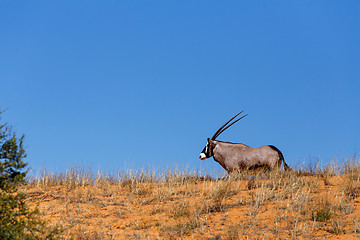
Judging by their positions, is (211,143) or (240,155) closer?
(240,155)

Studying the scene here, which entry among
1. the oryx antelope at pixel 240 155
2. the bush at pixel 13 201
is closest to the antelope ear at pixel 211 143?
the oryx antelope at pixel 240 155

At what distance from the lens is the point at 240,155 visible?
14797 mm

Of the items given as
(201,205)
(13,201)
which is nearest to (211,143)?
(201,205)

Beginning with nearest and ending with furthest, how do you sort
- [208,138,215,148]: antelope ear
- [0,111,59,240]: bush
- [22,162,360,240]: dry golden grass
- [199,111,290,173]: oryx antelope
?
[0,111,59,240]: bush → [22,162,360,240]: dry golden grass → [199,111,290,173]: oryx antelope → [208,138,215,148]: antelope ear

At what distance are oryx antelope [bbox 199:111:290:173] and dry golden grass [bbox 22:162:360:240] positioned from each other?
0.84 meters

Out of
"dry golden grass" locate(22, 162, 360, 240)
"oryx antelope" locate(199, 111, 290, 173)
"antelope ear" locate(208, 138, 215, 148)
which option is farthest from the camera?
"antelope ear" locate(208, 138, 215, 148)

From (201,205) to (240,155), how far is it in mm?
4723

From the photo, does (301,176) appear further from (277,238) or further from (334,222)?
(277,238)

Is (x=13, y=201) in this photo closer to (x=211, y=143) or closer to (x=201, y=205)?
(x=201, y=205)

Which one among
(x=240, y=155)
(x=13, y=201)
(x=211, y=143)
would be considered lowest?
(x=13, y=201)

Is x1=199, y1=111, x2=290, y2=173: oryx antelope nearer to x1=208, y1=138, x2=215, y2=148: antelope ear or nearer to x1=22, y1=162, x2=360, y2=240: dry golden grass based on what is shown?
x1=208, y1=138, x2=215, y2=148: antelope ear

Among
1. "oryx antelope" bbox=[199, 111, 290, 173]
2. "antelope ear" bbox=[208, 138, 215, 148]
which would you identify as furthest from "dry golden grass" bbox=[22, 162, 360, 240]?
"antelope ear" bbox=[208, 138, 215, 148]

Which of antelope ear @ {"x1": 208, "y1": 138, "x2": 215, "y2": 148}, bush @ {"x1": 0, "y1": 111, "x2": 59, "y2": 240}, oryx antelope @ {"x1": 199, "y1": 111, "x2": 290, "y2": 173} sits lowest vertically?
bush @ {"x1": 0, "y1": 111, "x2": 59, "y2": 240}

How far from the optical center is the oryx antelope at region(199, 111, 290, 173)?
14.3 m
